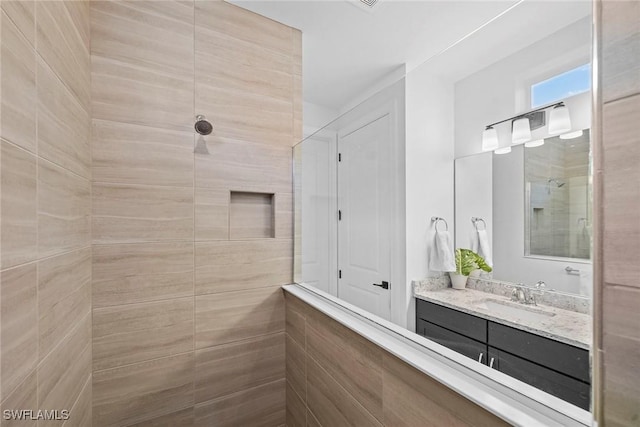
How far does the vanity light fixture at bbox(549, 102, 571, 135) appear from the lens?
2.36 feet

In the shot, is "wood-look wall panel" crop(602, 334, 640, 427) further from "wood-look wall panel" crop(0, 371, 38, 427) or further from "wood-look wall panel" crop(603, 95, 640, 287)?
"wood-look wall panel" crop(0, 371, 38, 427)

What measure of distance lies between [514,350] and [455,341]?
155 mm

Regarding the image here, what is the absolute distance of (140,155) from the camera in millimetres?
1388

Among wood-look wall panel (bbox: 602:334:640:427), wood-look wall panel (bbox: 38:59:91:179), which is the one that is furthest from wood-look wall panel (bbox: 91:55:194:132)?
wood-look wall panel (bbox: 602:334:640:427)

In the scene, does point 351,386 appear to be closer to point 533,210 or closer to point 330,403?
point 330,403

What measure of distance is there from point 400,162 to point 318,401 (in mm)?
1171

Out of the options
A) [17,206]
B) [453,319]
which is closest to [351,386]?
[453,319]

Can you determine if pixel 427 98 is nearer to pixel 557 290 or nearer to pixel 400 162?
pixel 400 162

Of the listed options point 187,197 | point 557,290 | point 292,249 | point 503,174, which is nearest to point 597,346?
point 557,290

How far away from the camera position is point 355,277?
1402mm

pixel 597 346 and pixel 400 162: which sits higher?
pixel 400 162

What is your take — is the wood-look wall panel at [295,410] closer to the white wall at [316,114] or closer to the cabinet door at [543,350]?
the cabinet door at [543,350]

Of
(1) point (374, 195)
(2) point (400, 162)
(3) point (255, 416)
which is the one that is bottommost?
(3) point (255, 416)

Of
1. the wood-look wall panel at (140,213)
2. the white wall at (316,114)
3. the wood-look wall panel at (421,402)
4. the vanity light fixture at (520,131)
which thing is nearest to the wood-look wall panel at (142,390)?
the wood-look wall panel at (140,213)
